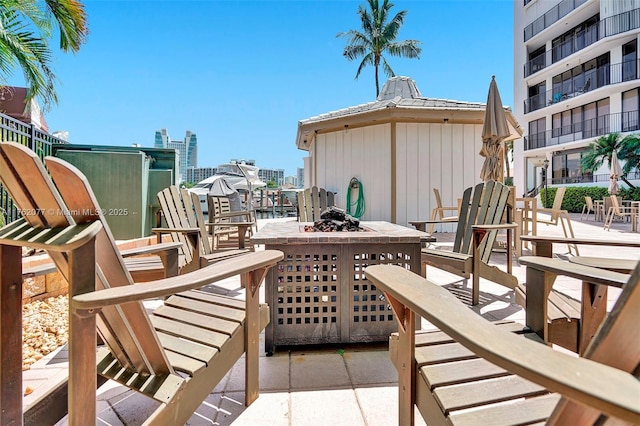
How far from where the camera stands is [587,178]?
19.2m

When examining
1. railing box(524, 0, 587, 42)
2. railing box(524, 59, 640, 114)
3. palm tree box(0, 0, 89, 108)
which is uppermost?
railing box(524, 0, 587, 42)

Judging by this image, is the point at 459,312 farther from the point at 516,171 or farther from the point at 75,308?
the point at 516,171

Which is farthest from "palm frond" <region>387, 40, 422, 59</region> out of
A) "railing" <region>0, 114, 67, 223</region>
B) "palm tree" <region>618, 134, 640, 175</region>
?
"railing" <region>0, 114, 67, 223</region>

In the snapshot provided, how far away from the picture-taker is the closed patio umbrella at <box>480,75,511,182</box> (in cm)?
536

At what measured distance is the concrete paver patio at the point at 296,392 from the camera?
1.52 metres

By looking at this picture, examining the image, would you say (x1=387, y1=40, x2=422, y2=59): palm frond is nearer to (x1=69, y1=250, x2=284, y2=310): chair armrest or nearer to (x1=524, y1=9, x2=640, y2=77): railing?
(x1=524, y1=9, x2=640, y2=77): railing

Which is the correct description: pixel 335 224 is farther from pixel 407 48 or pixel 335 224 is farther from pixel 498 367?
pixel 407 48

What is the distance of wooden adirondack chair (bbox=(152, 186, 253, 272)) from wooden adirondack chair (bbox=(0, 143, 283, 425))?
135 centimetres

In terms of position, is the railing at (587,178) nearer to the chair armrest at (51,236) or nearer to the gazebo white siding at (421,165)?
the gazebo white siding at (421,165)

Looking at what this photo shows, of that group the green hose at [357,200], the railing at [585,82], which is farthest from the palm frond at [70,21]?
the railing at [585,82]

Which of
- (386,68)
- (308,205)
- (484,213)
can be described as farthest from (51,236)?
(386,68)

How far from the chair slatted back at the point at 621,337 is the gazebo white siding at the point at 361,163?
742 cm

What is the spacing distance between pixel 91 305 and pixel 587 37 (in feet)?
86.2

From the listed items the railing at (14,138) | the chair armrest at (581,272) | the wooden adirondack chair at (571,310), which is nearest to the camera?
the chair armrest at (581,272)
